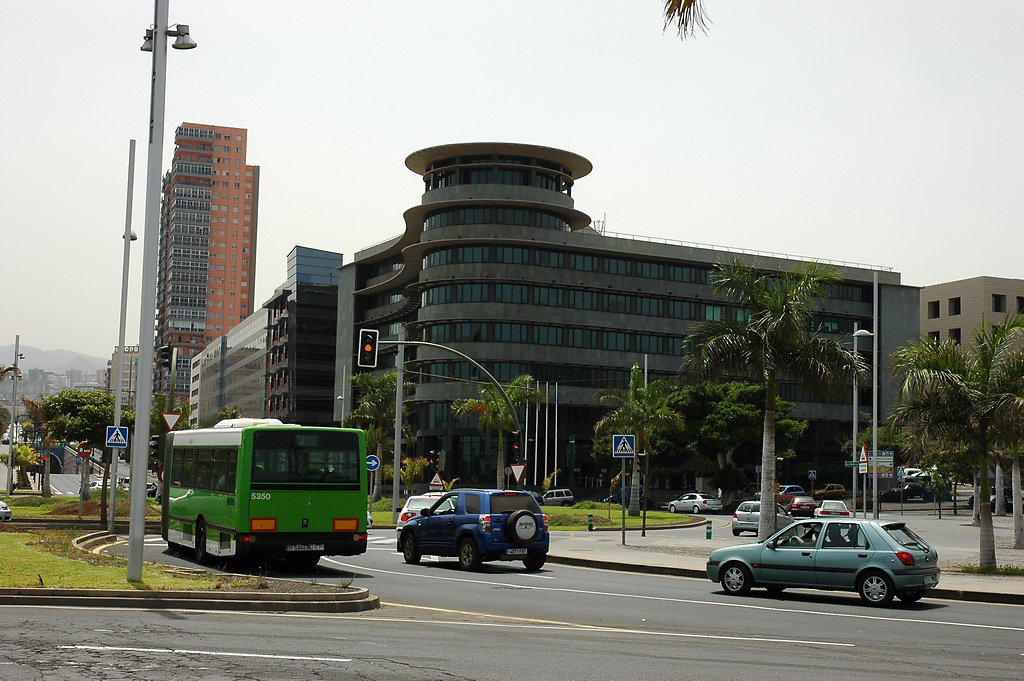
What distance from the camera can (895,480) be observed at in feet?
325

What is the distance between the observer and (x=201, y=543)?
78.2 feet

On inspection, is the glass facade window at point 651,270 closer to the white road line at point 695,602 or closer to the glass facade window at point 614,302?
the glass facade window at point 614,302

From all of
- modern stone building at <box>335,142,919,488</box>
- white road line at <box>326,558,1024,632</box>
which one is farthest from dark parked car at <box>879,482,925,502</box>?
white road line at <box>326,558,1024,632</box>

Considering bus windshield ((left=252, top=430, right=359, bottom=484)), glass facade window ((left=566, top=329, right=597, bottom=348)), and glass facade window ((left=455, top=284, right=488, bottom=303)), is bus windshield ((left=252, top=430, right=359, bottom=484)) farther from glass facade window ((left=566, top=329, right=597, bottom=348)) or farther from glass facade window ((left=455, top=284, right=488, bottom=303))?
glass facade window ((left=566, top=329, right=597, bottom=348))

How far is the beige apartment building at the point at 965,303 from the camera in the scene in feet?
337

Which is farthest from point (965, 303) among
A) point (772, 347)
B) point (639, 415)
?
point (772, 347)

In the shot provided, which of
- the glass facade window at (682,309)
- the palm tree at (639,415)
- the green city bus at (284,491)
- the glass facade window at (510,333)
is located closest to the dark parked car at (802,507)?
the palm tree at (639,415)

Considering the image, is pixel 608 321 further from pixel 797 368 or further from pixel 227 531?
pixel 227 531

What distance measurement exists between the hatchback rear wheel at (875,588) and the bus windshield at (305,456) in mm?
10105

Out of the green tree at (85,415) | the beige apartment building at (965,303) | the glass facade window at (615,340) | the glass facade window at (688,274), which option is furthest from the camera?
the beige apartment building at (965,303)

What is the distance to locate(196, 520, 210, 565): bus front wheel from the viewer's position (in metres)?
23.7

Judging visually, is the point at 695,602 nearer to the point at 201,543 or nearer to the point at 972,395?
the point at 972,395

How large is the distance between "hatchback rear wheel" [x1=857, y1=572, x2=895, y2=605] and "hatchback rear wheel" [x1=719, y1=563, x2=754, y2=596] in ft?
6.70

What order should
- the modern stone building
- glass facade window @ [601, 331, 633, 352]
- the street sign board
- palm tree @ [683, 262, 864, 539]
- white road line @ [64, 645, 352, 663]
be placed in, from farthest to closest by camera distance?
glass facade window @ [601, 331, 633, 352]
the modern stone building
the street sign board
palm tree @ [683, 262, 864, 539]
white road line @ [64, 645, 352, 663]
